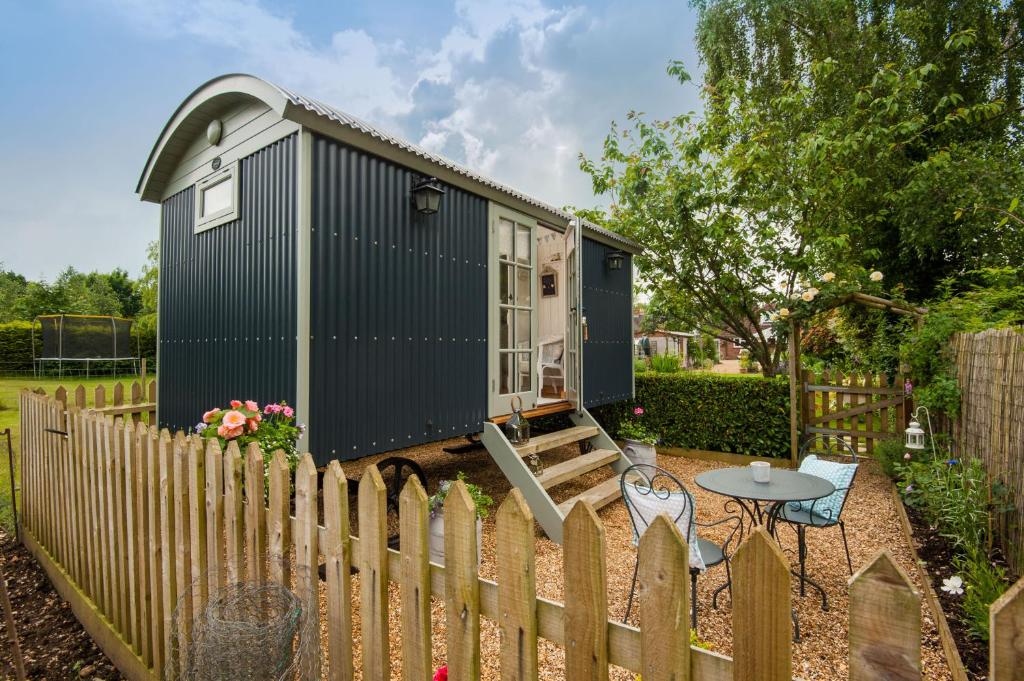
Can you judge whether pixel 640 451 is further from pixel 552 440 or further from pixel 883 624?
pixel 883 624

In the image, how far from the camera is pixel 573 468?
16.5 ft

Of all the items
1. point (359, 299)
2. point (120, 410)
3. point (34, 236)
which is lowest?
point (120, 410)

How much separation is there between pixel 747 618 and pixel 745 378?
7473mm

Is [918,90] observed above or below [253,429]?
above

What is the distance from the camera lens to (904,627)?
2.67 ft

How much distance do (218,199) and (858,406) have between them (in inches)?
335

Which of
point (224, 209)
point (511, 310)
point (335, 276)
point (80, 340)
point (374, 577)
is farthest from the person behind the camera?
point (80, 340)

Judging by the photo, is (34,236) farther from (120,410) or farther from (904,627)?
(904,627)

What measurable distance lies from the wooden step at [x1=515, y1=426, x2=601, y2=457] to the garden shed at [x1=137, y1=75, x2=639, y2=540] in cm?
39

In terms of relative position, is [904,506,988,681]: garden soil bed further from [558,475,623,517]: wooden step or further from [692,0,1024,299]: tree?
[692,0,1024,299]: tree

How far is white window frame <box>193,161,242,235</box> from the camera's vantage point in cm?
429

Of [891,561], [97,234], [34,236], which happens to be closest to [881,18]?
[891,561]

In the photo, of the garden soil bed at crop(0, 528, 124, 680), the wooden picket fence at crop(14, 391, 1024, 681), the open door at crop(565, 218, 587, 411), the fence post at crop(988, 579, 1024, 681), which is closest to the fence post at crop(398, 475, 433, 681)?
the wooden picket fence at crop(14, 391, 1024, 681)

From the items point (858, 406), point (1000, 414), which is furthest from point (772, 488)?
point (858, 406)
